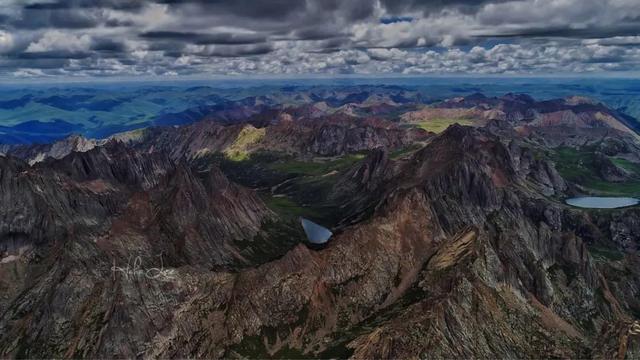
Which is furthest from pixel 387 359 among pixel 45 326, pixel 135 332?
pixel 45 326

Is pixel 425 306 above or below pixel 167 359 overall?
above

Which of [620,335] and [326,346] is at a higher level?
[620,335]

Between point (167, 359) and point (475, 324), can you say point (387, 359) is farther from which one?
point (167, 359)

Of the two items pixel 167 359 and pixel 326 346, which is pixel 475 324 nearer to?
pixel 326 346

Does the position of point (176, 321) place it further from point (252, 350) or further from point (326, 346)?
point (326, 346)

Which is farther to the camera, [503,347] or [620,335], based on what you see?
[503,347]

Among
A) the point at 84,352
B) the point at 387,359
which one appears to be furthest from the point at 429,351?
the point at 84,352

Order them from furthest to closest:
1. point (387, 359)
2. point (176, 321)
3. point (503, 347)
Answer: point (176, 321), point (503, 347), point (387, 359)

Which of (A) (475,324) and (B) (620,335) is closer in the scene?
(B) (620,335)

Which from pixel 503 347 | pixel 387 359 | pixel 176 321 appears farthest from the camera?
pixel 176 321
